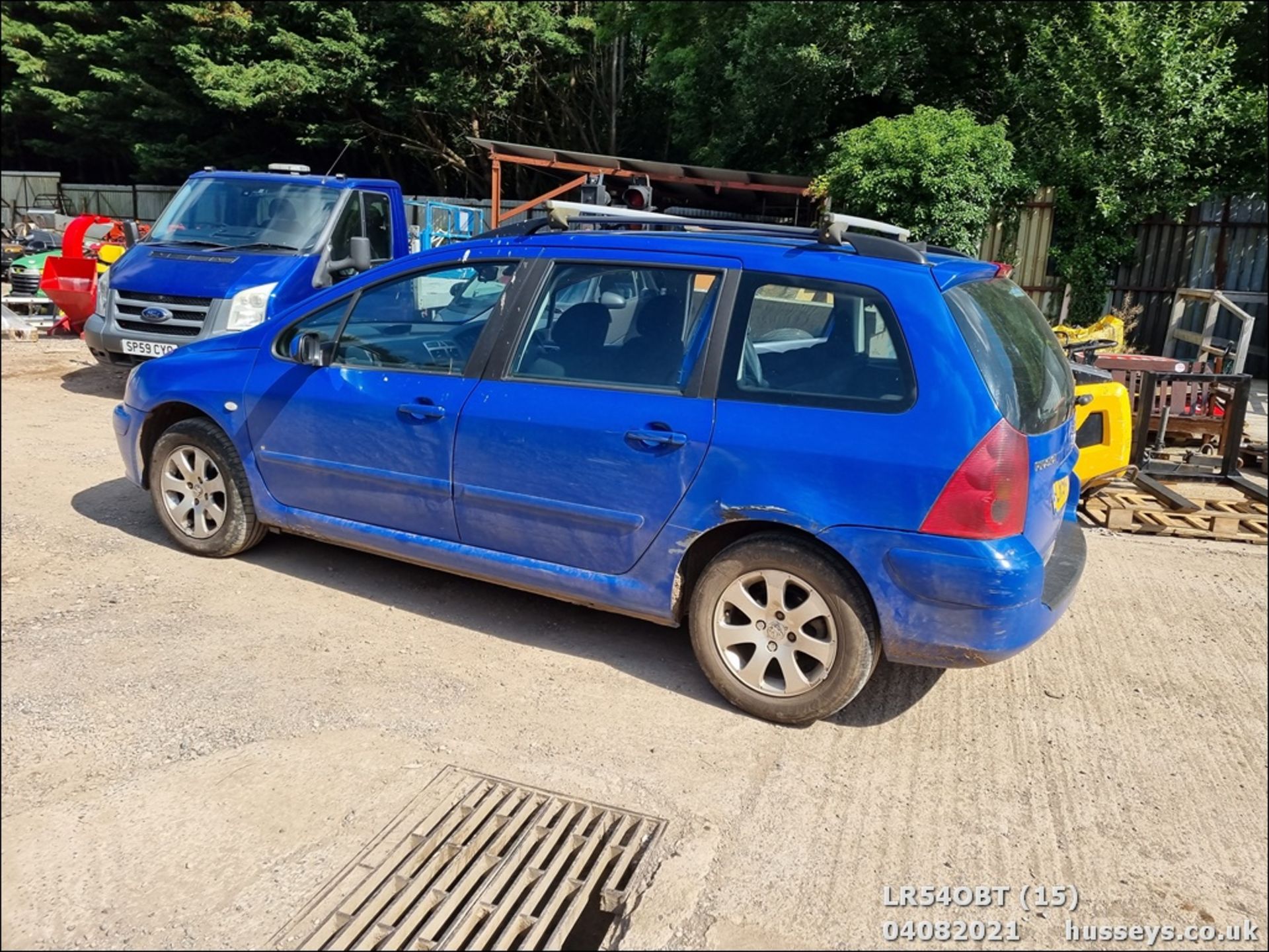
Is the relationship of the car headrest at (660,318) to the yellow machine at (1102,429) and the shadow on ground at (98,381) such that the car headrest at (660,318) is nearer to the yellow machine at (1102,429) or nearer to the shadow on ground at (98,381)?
the yellow machine at (1102,429)

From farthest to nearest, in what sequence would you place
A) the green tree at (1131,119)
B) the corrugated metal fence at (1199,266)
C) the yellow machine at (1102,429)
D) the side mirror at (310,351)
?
the corrugated metal fence at (1199,266) → the green tree at (1131,119) → the yellow machine at (1102,429) → the side mirror at (310,351)

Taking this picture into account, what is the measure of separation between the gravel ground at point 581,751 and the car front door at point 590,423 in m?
0.61

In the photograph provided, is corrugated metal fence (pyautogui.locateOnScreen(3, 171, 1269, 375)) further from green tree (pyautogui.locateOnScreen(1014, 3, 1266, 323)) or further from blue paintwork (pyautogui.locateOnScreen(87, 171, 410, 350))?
blue paintwork (pyautogui.locateOnScreen(87, 171, 410, 350))

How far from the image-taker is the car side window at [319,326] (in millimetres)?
4742

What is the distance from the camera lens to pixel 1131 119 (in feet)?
45.7

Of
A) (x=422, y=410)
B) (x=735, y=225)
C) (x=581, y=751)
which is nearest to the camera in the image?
(x=581, y=751)

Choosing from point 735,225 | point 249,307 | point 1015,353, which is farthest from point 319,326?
point 249,307

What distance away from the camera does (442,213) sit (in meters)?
17.2

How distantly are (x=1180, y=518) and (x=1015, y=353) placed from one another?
11.5ft

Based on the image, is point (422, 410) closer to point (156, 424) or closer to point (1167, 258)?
point (156, 424)

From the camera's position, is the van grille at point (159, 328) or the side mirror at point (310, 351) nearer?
the side mirror at point (310, 351)

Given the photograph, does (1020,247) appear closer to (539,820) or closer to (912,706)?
(912,706)

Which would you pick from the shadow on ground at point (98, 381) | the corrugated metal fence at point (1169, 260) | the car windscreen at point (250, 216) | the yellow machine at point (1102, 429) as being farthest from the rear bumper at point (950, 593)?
the corrugated metal fence at point (1169, 260)

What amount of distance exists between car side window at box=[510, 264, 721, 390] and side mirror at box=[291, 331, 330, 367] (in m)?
1.02
